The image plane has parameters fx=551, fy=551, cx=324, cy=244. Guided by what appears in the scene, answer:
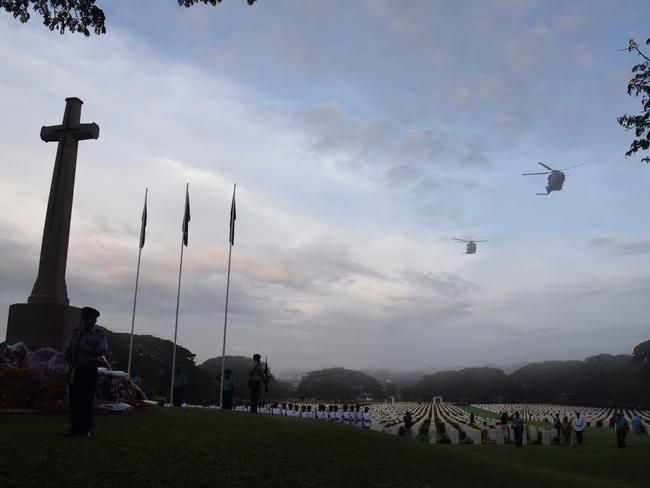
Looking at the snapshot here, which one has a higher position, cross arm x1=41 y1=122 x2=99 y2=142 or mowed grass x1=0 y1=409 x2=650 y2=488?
cross arm x1=41 y1=122 x2=99 y2=142

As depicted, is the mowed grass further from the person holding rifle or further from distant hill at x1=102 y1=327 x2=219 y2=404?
distant hill at x1=102 y1=327 x2=219 y2=404

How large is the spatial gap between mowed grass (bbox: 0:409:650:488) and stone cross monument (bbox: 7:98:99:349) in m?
3.45

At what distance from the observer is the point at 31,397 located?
11.2 metres

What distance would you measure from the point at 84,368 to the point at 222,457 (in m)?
2.72

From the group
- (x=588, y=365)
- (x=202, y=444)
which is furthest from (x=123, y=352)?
(x=588, y=365)

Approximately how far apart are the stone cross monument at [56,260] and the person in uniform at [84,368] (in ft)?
16.0

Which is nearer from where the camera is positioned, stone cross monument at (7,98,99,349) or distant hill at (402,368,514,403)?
stone cross monument at (7,98,99,349)

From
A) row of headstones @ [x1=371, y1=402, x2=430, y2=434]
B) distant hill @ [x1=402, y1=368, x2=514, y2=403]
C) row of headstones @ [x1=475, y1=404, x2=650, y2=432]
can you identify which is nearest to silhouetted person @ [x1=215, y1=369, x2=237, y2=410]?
row of headstones @ [x1=371, y1=402, x2=430, y2=434]

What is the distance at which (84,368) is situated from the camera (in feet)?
29.5

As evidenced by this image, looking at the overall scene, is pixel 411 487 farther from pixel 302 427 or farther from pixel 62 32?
pixel 62 32

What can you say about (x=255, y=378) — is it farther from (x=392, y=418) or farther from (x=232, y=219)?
(x=392, y=418)

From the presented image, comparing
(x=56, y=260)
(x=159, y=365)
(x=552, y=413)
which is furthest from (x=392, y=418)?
(x=56, y=260)

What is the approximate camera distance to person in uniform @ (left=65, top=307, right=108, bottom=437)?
28.7ft

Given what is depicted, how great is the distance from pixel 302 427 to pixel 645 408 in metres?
90.1
